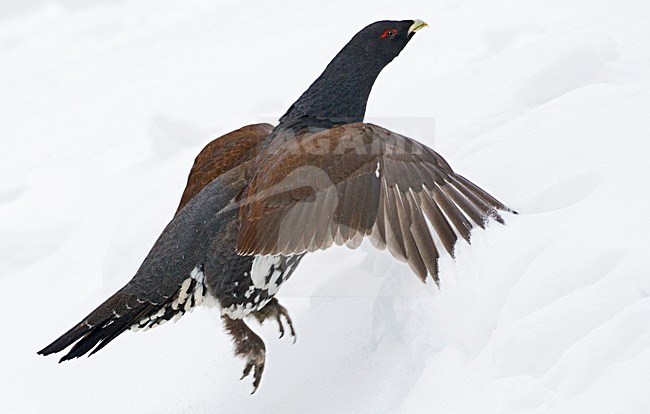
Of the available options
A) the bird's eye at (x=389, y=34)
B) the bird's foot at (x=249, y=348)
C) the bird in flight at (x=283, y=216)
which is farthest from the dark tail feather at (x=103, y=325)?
the bird's eye at (x=389, y=34)

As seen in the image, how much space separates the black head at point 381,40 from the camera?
4.62m

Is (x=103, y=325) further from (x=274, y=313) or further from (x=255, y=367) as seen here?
(x=274, y=313)

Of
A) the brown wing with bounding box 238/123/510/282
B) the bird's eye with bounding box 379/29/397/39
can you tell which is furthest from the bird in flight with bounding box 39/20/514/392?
the bird's eye with bounding box 379/29/397/39

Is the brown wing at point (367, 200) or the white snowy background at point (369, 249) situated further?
the brown wing at point (367, 200)

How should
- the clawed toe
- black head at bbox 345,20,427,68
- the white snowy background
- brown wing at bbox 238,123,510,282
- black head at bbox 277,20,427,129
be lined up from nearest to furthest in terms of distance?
the white snowy background
brown wing at bbox 238,123,510,282
the clawed toe
black head at bbox 277,20,427,129
black head at bbox 345,20,427,68

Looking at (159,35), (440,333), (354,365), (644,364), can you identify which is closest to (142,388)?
(354,365)

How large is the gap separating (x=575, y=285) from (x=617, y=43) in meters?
2.59

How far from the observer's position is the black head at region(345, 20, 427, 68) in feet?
15.2

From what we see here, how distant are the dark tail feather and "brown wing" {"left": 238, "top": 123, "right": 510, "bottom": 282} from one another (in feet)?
2.07

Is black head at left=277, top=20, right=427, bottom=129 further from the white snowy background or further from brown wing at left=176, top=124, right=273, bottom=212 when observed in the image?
the white snowy background

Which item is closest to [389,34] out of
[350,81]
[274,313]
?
[350,81]

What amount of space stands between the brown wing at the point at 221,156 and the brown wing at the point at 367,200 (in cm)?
78

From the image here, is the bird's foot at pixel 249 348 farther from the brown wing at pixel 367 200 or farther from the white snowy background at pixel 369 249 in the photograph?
the brown wing at pixel 367 200

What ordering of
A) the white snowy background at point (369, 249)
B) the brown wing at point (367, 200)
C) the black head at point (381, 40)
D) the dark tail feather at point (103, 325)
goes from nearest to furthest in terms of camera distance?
the white snowy background at point (369, 249)
the brown wing at point (367, 200)
the dark tail feather at point (103, 325)
the black head at point (381, 40)
